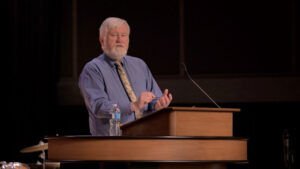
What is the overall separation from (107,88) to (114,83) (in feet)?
0.31

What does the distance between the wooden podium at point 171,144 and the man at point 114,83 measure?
583 millimetres

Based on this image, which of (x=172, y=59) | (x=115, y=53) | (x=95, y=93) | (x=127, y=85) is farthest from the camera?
(x=172, y=59)

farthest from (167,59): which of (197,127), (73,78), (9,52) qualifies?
(197,127)

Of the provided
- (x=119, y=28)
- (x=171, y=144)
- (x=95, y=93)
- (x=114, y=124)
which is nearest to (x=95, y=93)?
(x=95, y=93)

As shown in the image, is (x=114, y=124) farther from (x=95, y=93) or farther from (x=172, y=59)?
(x=172, y=59)

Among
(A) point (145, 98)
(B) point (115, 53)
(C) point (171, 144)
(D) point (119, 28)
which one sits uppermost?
(D) point (119, 28)

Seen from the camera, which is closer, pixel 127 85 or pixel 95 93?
pixel 95 93

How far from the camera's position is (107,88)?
378cm

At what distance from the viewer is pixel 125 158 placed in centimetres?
270

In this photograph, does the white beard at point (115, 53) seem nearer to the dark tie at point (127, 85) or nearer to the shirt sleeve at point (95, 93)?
the dark tie at point (127, 85)

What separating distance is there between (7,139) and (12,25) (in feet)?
4.75

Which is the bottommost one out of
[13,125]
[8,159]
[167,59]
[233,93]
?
[8,159]

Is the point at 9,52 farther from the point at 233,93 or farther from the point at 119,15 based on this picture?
the point at 233,93

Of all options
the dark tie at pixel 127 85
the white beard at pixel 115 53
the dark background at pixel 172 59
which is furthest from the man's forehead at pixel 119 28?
the dark background at pixel 172 59
